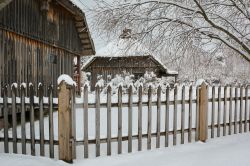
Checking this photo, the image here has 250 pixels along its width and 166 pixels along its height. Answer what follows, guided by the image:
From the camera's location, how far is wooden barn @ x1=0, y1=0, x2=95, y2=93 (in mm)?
9078

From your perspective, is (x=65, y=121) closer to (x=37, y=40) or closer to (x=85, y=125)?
(x=85, y=125)

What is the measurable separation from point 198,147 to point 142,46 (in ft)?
10.6

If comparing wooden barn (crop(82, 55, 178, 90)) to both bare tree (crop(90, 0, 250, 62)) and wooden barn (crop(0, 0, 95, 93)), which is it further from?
bare tree (crop(90, 0, 250, 62))

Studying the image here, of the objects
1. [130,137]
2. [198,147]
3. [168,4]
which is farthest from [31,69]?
[198,147]

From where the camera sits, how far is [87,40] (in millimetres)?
17906

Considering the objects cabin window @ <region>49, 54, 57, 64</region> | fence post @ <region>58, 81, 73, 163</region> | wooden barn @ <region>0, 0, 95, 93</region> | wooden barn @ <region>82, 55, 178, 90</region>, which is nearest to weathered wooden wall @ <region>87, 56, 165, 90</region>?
wooden barn @ <region>82, 55, 178, 90</region>

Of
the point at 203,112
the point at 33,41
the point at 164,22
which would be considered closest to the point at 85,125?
the point at 203,112

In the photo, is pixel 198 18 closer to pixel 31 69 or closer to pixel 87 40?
pixel 31 69

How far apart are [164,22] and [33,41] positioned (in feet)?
17.9

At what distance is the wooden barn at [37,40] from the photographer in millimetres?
9078

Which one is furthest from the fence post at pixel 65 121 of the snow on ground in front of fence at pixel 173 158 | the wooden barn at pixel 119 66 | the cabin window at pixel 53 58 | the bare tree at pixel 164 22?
the wooden barn at pixel 119 66

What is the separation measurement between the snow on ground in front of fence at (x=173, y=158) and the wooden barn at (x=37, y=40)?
4.23m

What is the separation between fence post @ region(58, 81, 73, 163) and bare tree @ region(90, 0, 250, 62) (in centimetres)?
293

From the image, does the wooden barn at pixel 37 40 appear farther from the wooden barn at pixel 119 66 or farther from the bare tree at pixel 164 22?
the wooden barn at pixel 119 66
